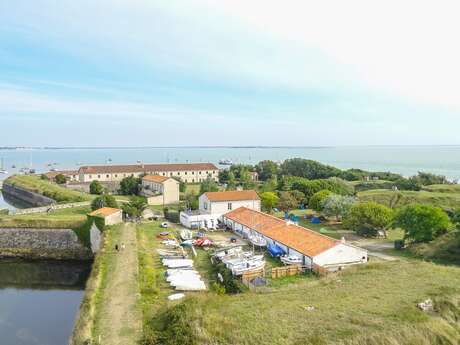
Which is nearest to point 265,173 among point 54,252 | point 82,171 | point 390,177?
point 390,177

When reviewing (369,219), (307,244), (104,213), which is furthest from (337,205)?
(104,213)

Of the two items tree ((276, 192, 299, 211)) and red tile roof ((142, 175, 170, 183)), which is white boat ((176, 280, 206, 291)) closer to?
tree ((276, 192, 299, 211))

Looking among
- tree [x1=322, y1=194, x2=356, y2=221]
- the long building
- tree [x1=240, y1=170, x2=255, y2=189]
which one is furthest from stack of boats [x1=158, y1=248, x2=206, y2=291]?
the long building

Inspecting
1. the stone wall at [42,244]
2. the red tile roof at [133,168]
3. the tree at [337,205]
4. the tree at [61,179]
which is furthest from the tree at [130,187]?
the tree at [337,205]

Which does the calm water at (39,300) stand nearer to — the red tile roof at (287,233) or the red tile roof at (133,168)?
the red tile roof at (287,233)

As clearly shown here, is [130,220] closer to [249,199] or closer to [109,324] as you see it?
[249,199]
